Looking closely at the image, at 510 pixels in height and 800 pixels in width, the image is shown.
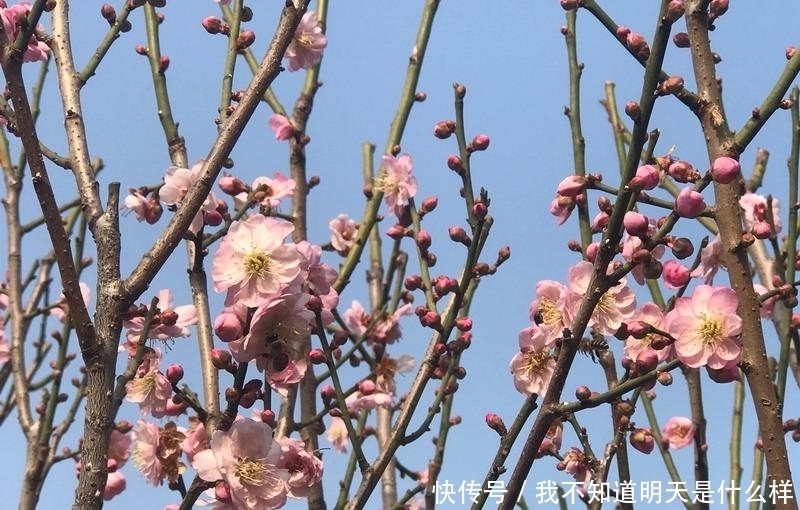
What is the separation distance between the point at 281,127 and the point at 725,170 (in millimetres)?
2091

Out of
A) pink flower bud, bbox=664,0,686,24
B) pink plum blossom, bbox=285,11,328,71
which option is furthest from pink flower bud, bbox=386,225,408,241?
pink flower bud, bbox=664,0,686,24

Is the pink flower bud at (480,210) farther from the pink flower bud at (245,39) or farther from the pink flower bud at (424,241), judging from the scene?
the pink flower bud at (245,39)

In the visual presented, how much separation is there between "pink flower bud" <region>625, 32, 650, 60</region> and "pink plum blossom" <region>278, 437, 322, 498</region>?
46.3 inches

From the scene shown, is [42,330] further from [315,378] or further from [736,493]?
[736,493]

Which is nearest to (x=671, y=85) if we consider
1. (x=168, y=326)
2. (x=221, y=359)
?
(x=221, y=359)

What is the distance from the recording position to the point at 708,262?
218 cm

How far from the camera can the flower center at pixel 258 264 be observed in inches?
74.7

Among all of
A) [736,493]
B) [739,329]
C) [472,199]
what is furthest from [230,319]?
[736,493]

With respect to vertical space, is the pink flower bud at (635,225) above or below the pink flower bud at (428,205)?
below

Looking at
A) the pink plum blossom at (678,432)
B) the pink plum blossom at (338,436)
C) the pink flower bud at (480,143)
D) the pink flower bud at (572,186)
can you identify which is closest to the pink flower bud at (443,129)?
the pink flower bud at (480,143)

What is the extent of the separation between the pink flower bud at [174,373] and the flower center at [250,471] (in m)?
0.38

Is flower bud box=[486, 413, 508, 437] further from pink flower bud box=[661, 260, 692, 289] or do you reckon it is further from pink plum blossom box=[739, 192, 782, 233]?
pink plum blossom box=[739, 192, 782, 233]

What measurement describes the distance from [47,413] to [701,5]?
8.64 feet

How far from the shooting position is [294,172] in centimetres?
349
